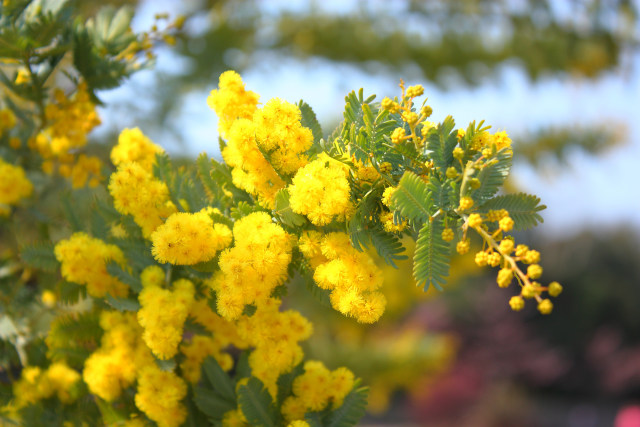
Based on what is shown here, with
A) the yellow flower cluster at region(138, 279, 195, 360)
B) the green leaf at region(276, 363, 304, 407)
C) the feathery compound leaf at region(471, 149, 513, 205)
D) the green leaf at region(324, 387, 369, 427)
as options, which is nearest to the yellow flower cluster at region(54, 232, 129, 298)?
the yellow flower cluster at region(138, 279, 195, 360)

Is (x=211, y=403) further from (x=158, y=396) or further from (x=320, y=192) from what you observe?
(x=320, y=192)

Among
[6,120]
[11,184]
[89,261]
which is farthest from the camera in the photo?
[6,120]

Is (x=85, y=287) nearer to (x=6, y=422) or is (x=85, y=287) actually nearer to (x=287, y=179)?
(x=6, y=422)

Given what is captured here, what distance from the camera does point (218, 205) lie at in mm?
1071

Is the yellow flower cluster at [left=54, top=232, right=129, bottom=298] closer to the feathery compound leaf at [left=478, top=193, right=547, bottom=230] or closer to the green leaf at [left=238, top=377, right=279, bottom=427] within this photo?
the green leaf at [left=238, top=377, right=279, bottom=427]

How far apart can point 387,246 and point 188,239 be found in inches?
13.4

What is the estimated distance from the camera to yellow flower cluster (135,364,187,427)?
0.97 metres

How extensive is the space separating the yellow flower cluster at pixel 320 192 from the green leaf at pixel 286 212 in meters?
0.03

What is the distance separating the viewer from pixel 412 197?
79cm

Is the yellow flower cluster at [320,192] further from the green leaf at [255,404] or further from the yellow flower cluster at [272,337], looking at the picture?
the green leaf at [255,404]

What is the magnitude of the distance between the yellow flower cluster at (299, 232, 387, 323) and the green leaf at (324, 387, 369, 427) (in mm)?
271

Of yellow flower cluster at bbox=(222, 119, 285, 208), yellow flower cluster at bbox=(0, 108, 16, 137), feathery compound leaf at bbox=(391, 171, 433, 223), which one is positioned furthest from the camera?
yellow flower cluster at bbox=(0, 108, 16, 137)

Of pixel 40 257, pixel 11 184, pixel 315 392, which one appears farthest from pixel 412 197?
pixel 11 184

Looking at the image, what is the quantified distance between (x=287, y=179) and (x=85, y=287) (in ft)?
1.82
